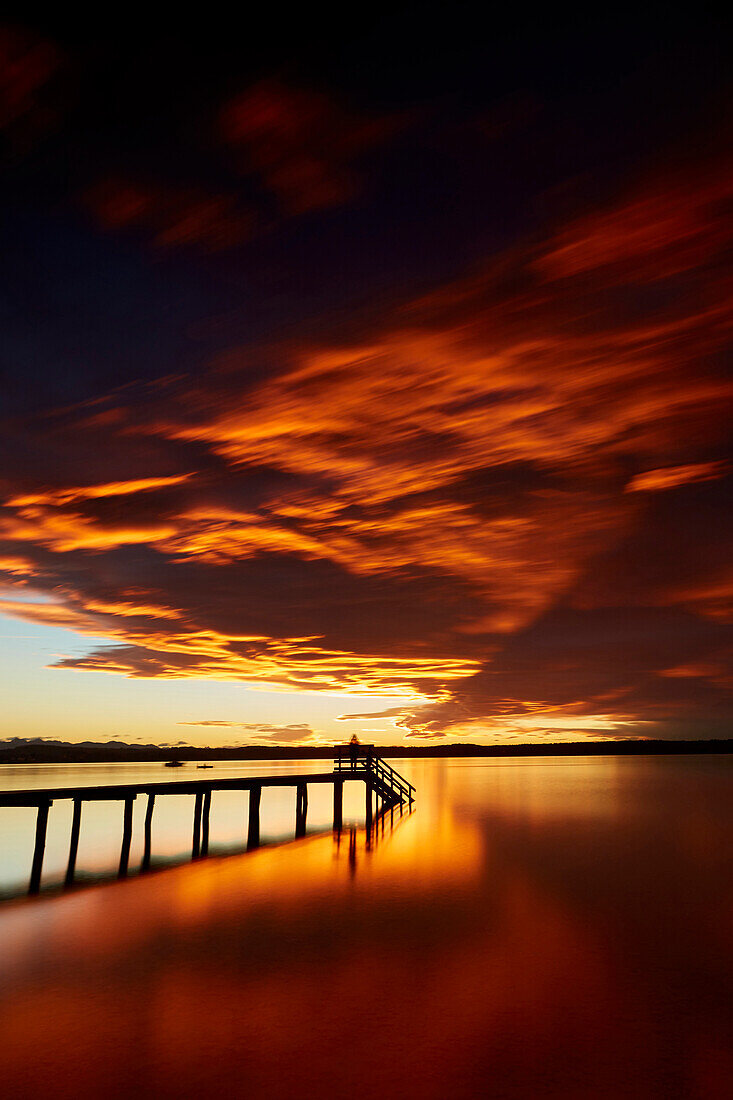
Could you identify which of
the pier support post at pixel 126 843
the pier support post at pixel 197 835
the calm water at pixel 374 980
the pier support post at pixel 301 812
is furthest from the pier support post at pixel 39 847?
the pier support post at pixel 301 812

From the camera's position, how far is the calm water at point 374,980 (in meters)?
11.3

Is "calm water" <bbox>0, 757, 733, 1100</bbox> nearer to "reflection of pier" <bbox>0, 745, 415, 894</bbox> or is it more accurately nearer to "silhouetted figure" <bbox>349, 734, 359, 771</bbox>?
"reflection of pier" <bbox>0, 745, 415, 894</bbox>

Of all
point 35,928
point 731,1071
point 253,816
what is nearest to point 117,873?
point 35,928

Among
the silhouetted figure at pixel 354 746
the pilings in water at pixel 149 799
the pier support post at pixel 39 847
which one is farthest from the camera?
the silhouetted figure at pixel 354 746

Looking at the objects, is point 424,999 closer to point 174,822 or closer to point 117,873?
point 117,873

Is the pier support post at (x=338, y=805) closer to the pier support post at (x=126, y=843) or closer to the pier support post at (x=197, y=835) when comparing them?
the pier support post at (x=197, y=835)

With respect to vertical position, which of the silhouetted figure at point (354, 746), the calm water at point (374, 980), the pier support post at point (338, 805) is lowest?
the calm water at point (374, 980)

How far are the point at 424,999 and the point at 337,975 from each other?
8.17 ft

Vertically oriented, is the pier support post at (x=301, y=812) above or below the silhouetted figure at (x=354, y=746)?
below

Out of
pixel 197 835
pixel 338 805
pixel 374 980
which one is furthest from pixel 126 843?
pixel 374 980

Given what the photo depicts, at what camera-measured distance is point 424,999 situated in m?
14.8

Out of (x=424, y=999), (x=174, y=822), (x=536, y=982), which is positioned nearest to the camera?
(x=424, y=999)

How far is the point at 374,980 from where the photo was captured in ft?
52.7

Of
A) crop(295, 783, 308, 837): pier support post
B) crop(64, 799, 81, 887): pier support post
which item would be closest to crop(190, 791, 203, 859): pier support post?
crop(64, 799, 81, 887): pier support post
